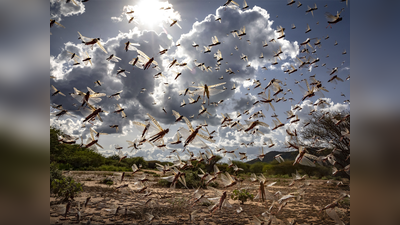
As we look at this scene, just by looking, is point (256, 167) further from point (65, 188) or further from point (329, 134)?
point (65, 188)

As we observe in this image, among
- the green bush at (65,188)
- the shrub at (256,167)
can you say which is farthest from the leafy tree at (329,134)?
the green bush at (65,188)

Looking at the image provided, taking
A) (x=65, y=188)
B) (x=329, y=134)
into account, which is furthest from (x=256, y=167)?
(x=65, y=188)

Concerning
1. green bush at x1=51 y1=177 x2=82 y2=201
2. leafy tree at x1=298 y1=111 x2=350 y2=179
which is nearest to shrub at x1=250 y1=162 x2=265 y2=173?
leafy tree at x1=298 y1=111 x2=350 y2=179

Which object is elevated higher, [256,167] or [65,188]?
[65,188]

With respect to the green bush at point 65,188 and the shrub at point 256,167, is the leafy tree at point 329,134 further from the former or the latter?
the green bush at point 65,188

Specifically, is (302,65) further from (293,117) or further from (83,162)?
(83,162)

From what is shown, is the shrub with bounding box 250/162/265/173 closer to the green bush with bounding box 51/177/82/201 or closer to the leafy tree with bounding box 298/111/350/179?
the leafy tree with bounding box 298/111/350/179

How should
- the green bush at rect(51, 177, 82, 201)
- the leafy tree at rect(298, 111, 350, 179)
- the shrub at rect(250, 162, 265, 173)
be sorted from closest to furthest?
1. the green bush at rect(51, 177, 82, 201)
2. the leafy tree at rect(298, 111, 350, 179)
3. the shrub at rect(250, 162, 265, 173)

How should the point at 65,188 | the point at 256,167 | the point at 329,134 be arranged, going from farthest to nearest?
the point at 256,167 < the point at 329,134 < the point at 65,188

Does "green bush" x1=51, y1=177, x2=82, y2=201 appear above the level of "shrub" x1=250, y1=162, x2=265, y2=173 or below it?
above
